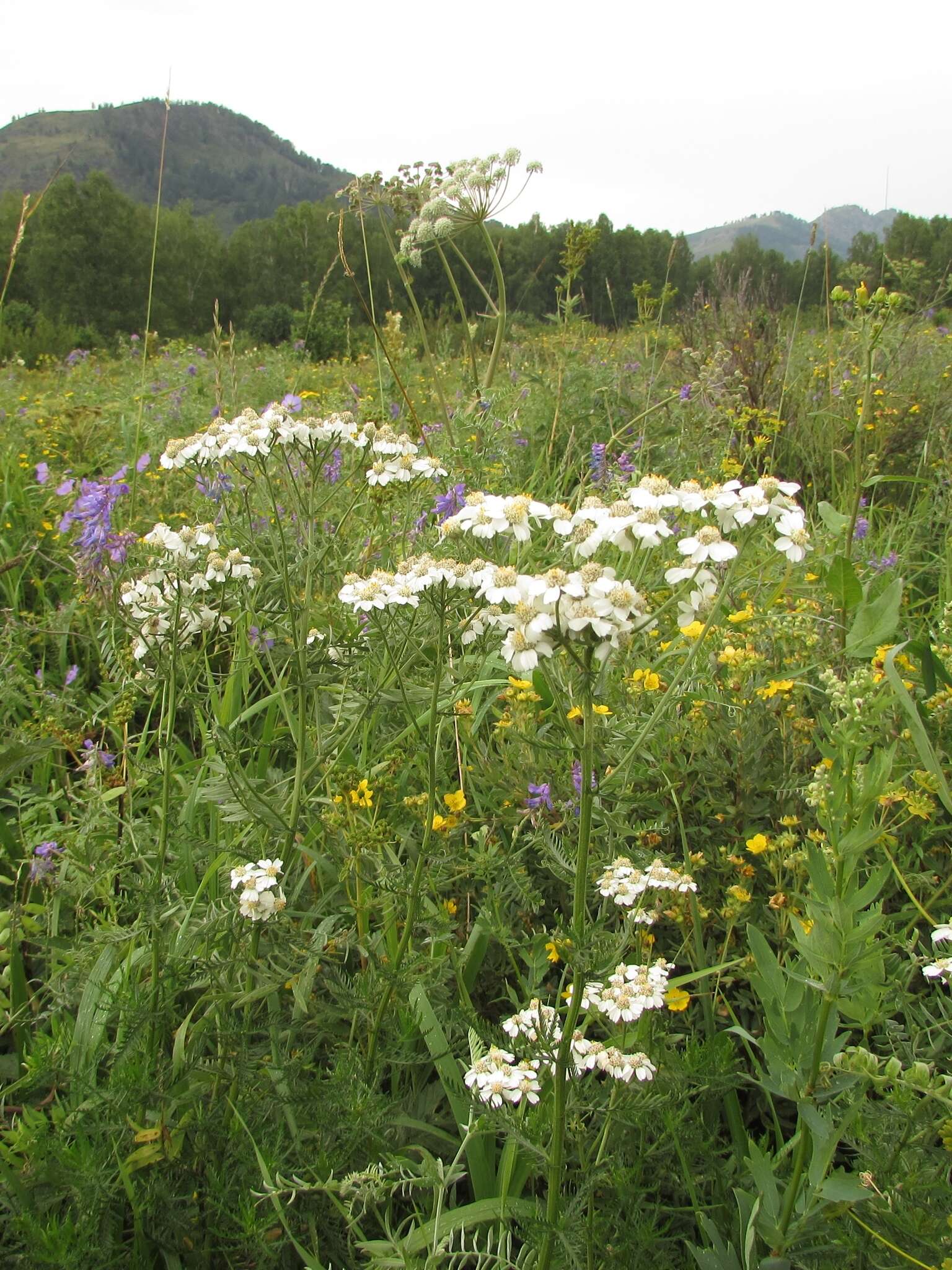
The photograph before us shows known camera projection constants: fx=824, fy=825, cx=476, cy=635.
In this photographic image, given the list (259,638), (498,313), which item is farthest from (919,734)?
(498,313)

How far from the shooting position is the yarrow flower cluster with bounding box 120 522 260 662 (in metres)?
1.44

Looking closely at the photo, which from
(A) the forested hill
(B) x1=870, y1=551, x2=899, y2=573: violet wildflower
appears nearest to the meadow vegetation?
(B) x1=870, y1=551, x2=899, y2=573: violet wildflower

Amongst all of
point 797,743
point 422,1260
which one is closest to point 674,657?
point 797,743

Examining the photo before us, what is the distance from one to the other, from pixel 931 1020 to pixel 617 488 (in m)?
1.50

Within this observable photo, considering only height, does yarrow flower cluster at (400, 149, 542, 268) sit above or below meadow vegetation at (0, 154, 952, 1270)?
above

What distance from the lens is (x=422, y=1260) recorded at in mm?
1103

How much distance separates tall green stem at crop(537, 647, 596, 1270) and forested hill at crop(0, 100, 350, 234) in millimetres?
131890

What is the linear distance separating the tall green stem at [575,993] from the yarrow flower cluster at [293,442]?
76 centimetres

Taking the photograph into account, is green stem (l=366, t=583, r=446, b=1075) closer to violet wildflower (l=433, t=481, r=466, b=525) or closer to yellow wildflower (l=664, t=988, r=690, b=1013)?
yellow wildflower (l=664, t=988, r=690, b=1013)

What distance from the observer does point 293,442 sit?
4.91ft

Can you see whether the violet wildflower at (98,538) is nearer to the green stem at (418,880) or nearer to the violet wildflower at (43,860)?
the violet wildflower at (43,860)

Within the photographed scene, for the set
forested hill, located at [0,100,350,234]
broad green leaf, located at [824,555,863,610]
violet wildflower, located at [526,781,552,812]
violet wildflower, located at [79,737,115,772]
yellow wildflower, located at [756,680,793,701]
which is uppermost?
forested hill, located at [0,100,350,234]

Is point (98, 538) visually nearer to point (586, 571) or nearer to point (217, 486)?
point (217, 486)

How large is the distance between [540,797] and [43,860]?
3.37 ft
